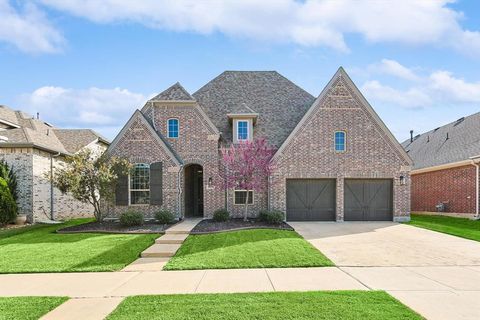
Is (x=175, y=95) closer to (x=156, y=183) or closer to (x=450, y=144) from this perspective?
(x=156, y=183)

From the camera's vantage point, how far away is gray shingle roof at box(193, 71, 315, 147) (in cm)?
1820

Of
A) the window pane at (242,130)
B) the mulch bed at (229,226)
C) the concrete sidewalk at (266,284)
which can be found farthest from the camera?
the window pane at (242,130)

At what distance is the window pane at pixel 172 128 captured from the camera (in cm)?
1700

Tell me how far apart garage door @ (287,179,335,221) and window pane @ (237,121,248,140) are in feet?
11.4

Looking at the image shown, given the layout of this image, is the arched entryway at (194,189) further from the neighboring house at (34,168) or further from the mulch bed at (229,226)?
→ the neighboring house at (34,168)

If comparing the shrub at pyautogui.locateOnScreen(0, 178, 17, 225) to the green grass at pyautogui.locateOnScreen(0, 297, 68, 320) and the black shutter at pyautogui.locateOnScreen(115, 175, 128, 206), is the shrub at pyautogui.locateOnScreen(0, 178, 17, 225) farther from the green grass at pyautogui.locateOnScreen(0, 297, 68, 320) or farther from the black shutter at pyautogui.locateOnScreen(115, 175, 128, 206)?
the green grass at pyautogui.locateOnScreen(0, 297, 68, 320)

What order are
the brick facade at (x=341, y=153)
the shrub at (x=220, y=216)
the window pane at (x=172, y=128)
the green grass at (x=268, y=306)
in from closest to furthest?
the green grass at (x=268, y=306), the shrub at (x=220, y=216), the brick facade at (x=341, y=153), the window pane at (x=172, y=128)

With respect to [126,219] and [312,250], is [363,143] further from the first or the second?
[126,219]

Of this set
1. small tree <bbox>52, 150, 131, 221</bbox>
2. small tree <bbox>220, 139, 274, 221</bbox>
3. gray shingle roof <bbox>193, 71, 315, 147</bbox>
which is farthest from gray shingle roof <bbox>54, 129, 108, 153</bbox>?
small tree <bbox>220, 139, 274, 221</bbox>

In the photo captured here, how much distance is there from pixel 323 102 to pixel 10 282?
1469 centimetres

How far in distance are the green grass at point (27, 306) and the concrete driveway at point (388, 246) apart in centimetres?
623

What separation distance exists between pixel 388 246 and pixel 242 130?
32.0 feet

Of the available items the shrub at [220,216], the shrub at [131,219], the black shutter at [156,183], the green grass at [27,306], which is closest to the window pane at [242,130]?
the shrub at [220,216]

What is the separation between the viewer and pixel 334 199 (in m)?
16.7
